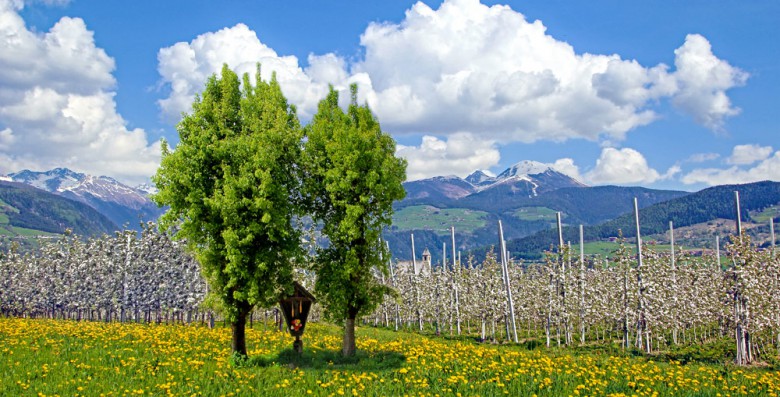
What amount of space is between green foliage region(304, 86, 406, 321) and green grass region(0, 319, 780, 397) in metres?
2.88

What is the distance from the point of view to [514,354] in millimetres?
25438

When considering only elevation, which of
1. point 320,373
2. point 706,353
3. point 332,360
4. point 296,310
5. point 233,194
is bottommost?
point 706,353

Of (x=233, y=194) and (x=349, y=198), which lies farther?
(x=349, y=198)

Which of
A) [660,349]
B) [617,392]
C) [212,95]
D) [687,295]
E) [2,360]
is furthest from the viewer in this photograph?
[687,295]

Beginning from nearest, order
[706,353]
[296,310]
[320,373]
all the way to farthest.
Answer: [320,373] < [296,310] < [706,353]

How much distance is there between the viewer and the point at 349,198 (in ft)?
81.5

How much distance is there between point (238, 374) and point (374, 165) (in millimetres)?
10608

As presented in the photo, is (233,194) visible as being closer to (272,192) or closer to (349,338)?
(272,192)

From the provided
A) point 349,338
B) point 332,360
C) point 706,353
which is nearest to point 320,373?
point 332,360

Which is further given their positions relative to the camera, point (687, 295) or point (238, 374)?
point (687, 295)

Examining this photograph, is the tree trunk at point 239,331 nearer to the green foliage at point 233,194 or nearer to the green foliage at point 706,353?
the green foliage at point 233,194

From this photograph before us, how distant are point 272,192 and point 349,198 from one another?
12.2ft

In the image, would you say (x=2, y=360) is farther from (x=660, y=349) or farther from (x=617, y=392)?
(x=660, y=349)

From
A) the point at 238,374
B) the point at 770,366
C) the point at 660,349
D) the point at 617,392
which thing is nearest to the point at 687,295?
the point at 660,349
